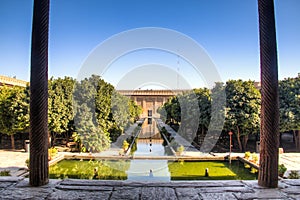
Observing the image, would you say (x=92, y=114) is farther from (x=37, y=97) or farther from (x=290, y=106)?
(x=290, y=106)

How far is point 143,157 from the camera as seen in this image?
10312mm

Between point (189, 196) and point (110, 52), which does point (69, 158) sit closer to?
point (110, 52)

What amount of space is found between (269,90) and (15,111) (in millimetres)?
11273

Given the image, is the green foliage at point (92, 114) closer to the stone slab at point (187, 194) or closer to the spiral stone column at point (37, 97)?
the spiral stone column at point (37, 97)

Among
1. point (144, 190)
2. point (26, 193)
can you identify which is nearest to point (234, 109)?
point (144, 190)

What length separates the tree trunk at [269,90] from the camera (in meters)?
2.92

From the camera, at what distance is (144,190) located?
110 inches

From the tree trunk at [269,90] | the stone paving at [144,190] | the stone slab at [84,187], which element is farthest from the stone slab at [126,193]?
the tree trunk at [269,90]

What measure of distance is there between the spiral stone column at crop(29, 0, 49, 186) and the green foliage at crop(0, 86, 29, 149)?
908 cm

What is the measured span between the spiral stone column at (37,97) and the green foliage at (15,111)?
9077 mm

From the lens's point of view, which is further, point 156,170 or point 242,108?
point 242,108

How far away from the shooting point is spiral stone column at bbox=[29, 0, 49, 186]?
115 inches

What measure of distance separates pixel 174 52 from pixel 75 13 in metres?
9.32

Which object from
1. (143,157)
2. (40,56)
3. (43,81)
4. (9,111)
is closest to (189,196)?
(43,81)
